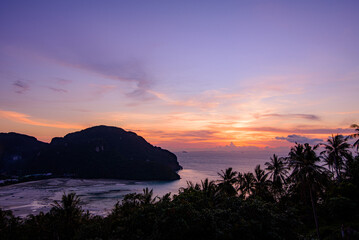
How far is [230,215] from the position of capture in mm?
18344

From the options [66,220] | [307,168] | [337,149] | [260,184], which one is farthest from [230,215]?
[337,149]

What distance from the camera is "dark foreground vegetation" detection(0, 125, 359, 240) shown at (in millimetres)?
16234

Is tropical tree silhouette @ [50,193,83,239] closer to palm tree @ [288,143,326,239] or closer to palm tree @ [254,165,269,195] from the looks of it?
palm tree @ [288,143,326,239]

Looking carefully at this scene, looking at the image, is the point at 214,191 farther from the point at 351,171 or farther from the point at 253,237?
the point at 351,171

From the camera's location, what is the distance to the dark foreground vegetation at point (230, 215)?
53.3 ft

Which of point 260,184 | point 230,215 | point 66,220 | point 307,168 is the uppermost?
point 307,168

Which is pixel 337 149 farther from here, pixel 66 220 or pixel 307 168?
pixel 66 220

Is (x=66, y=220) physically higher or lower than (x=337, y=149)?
lower

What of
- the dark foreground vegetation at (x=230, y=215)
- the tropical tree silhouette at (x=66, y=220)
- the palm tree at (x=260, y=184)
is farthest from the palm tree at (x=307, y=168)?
the tropical tree silhouette at (x=66, y=220)

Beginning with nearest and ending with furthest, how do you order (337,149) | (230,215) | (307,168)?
1. (230,215)
2. (307,168)
3. (337,149)

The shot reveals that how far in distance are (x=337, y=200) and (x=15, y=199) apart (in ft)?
388

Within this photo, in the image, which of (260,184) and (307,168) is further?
(260,184)

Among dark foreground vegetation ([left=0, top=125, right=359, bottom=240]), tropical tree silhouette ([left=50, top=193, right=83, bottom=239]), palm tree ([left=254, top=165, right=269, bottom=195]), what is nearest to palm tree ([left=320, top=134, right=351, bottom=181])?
dark foreground vegetation ([left=0, top=125, right=359, bottom=240])

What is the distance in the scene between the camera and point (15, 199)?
95750 mm
